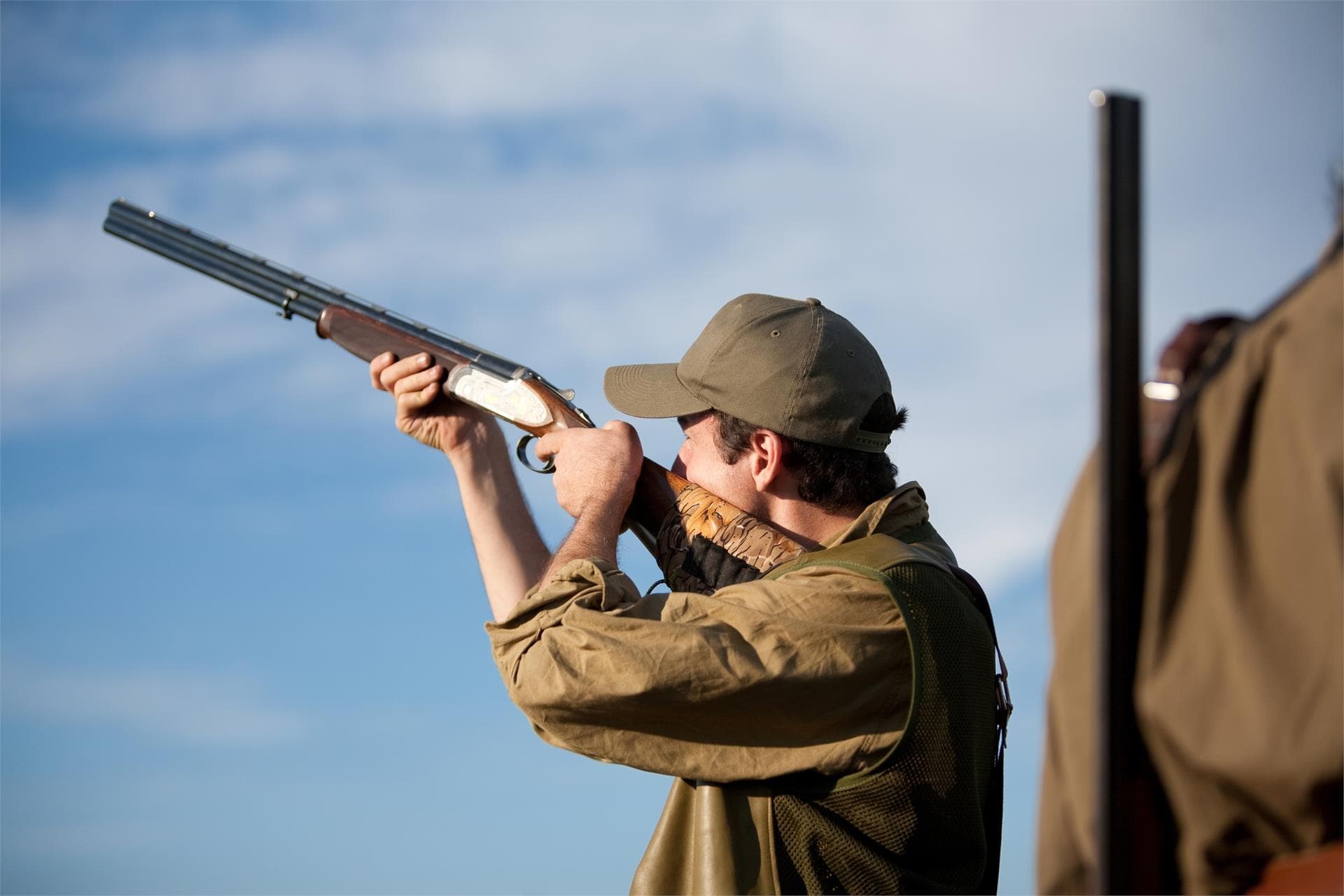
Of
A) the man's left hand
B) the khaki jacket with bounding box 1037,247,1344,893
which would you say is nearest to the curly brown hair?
the man's left hand

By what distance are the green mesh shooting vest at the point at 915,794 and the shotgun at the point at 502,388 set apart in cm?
69

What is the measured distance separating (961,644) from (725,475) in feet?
4.20

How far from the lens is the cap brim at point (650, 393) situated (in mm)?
5219

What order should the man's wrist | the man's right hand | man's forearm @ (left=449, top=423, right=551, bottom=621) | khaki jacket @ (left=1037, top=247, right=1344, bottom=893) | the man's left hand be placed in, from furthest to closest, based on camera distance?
1. the man's right hand
2. the man's wrist
3. the man's left hand
4. man's forearm @ (left=449, top=423, right=551, bottom=621)
5. khaki jacket @ (left=1037, top=247, right=1344, bottom=893)

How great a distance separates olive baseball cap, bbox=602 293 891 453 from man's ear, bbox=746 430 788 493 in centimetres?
5

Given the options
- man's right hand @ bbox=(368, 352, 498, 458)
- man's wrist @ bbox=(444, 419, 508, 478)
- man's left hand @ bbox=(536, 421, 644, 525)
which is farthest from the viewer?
man's right hand @ bbox=(368, 352, 498, 458)

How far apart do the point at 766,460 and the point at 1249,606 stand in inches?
118

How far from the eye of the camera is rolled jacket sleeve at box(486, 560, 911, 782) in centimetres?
389

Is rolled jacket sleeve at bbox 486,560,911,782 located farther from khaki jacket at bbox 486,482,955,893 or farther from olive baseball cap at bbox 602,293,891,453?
olive baseball cap at bbox 602,293,891,453

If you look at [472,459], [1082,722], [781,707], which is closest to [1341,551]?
[1082,722]

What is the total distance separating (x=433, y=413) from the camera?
19.4 ft

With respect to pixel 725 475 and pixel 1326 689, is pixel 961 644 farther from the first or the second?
pixel 1326 689

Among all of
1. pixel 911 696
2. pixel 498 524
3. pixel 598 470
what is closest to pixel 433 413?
pixel 498 524

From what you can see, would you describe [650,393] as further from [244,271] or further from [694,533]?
[244,271]
